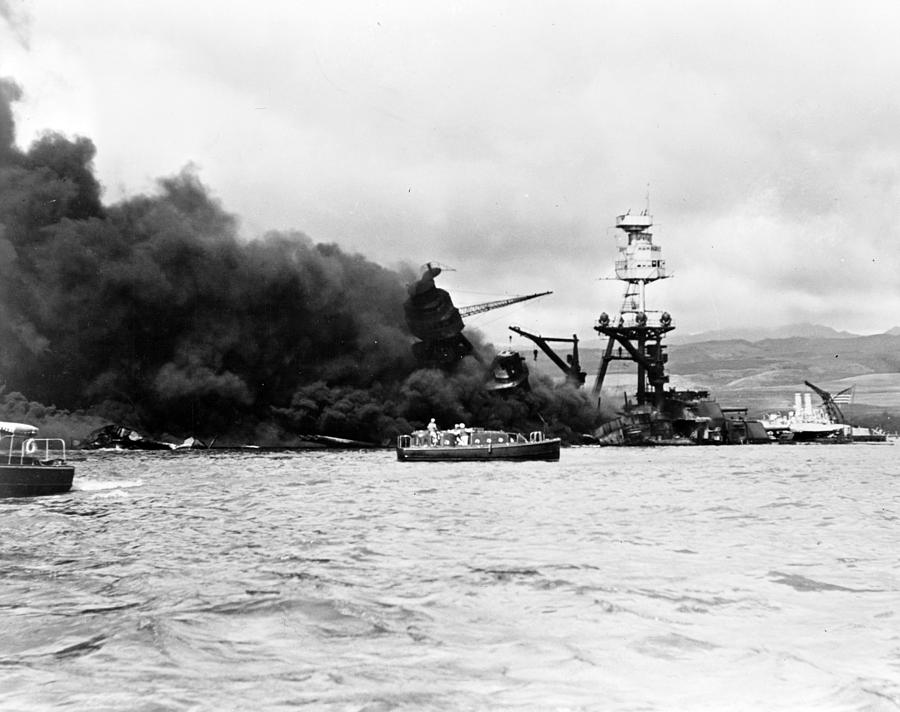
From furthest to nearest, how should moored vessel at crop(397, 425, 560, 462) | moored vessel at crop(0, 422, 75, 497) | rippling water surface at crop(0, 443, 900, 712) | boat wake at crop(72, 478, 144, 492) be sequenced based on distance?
moored vessel at crop(397, 425, 560, 462), boat wake at crop(72, 478, 144, 492), moored vessel at crop(0, 422, 75, 497), rippling water surface at crop(0, 443, 900, 712)

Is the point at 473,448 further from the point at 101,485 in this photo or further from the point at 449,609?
the point at 449,609

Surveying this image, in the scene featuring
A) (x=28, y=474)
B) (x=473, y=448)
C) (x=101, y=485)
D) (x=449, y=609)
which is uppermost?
(x=473, y=448)

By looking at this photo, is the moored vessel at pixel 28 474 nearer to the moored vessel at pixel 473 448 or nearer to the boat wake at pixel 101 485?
the boat wake at pixel 101 485

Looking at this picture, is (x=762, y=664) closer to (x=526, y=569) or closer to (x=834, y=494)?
(x=526, y=569)

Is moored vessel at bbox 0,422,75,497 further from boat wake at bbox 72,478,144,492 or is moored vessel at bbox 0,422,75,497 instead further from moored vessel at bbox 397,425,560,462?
moored vessel at bbox 397,425,560,462

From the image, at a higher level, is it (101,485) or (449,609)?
(101,485)

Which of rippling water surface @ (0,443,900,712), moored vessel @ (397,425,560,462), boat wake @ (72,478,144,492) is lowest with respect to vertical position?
rippling water surface @ (0,443,900,712)

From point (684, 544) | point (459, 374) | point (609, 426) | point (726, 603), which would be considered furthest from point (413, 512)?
point (609, 426)

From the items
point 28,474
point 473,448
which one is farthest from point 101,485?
point 473,448

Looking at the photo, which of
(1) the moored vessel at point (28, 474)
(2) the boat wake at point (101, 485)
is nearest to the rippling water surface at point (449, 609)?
(1) the moored vessel at point (28, 474)

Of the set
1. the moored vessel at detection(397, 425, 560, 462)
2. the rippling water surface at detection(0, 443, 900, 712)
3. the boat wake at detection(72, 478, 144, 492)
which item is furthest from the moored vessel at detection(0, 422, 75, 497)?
the moored vessel at detection(397, 425, 560, 462)
